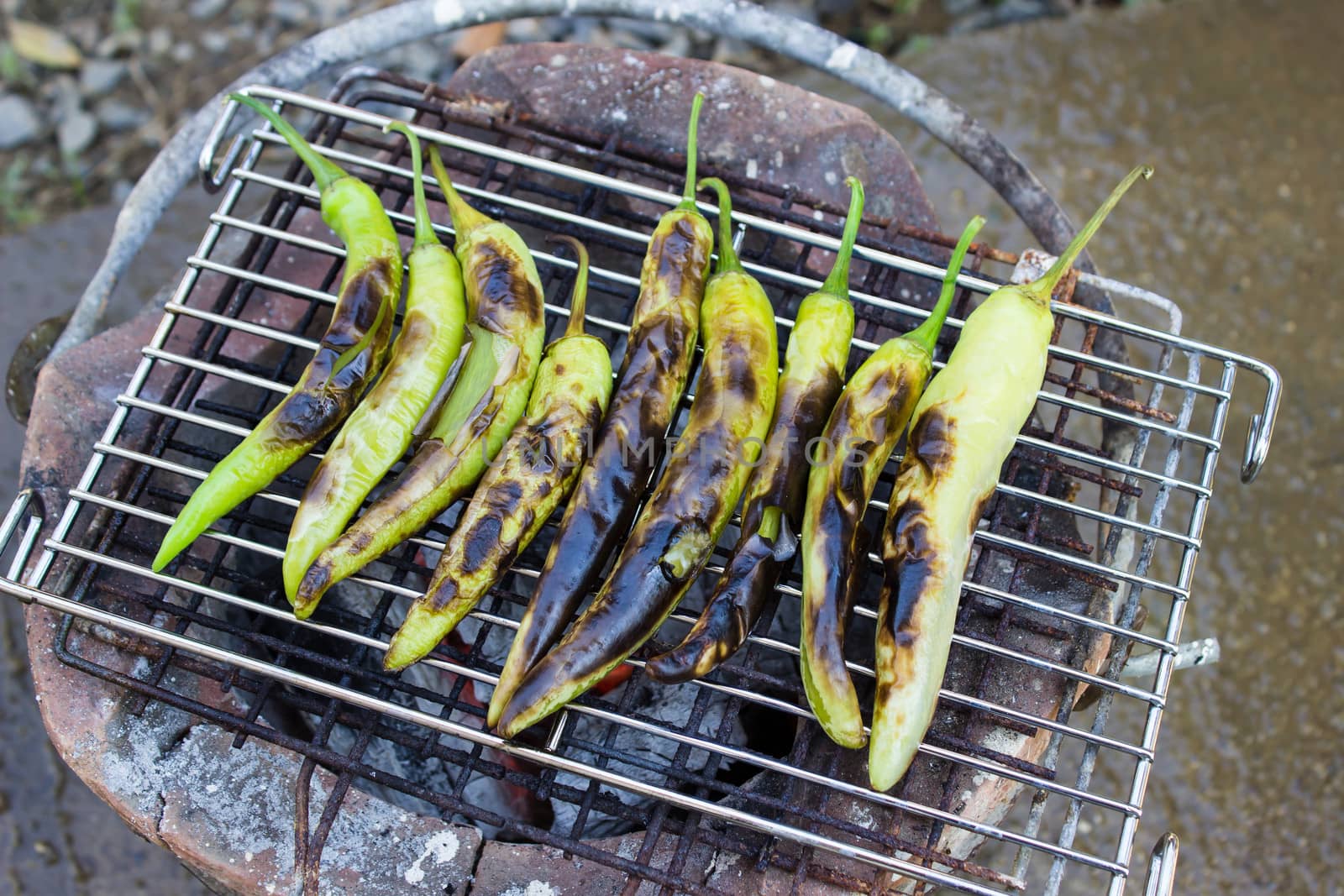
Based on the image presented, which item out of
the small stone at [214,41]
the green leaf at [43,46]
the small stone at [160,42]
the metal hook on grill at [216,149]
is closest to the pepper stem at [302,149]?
the metal hook on grill at [216,149]

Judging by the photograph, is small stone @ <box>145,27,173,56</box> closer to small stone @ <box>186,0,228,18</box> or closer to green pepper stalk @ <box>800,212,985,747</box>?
small stone @ <box>186,0,228,18</box>

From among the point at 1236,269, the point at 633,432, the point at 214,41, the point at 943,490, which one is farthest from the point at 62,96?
the point at 1236,269

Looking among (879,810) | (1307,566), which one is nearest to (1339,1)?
(1307,566)

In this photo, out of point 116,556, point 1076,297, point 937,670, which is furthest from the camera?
point 1076,297

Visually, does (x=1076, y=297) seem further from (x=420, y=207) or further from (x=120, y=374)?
(x=120, y=374)

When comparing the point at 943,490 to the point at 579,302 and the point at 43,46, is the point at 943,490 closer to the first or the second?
the point at 579,302

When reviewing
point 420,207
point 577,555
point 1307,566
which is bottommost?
point 577,555

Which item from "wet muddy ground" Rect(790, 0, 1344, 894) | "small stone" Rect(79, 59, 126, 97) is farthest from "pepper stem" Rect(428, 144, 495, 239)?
"small stone" Rect(79, 59, 126, 97)
